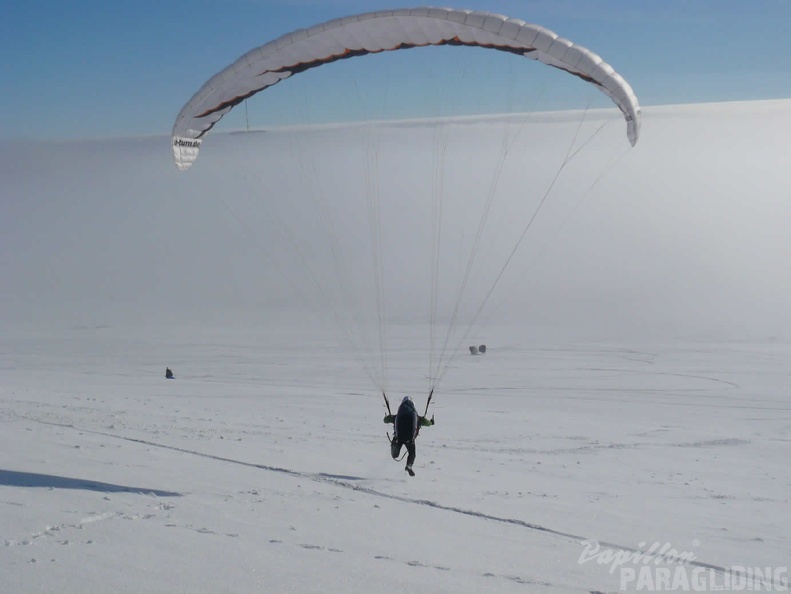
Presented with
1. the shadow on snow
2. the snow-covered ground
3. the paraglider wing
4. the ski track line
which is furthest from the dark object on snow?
the paraglider wing

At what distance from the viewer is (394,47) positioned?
9383 millimetres

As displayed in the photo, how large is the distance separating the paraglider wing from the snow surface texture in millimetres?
4647

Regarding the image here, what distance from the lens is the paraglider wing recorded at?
880cm

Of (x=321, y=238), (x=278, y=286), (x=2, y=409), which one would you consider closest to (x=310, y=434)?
(x=2, y=409)

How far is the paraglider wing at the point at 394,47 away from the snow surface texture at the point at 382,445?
15.2 ft

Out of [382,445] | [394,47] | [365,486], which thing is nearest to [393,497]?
[365,486]

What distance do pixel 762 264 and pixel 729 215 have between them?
485 inches

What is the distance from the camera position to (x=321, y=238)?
53.4 m

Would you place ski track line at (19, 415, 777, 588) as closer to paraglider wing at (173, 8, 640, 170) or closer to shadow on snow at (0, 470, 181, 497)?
shadow on snow at (0, 470, 181, 497)

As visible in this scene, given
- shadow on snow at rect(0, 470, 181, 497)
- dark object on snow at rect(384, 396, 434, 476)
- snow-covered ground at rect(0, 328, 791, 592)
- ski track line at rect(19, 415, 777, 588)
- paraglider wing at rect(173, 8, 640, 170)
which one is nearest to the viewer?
snow-covered ground at rect(0, 328, 791, 592)

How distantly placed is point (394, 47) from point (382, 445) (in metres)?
5.80

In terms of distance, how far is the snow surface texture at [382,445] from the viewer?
564cm

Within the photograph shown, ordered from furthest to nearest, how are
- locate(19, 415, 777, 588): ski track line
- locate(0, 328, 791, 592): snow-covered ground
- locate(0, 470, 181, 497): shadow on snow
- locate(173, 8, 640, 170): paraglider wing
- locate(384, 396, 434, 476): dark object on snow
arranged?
locate(384, 396, 434, 476): dark object on snow
locate(173, 8, 640, 170): paraglider wing
locate(0, 470, 181, 497): shadow on snow
locate(19, 415, 777, 588): ski track line
locate(0, 328, 791, 592): snow-covered ground

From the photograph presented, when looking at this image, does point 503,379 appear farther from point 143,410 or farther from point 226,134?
point 226,134
